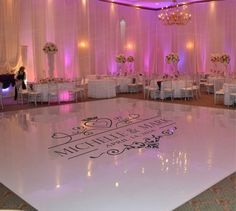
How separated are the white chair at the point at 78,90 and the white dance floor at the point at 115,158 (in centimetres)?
311

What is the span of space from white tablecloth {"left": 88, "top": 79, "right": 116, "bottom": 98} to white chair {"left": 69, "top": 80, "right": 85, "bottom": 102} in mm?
418

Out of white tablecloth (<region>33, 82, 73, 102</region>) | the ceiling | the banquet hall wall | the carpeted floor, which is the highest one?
the ceiling

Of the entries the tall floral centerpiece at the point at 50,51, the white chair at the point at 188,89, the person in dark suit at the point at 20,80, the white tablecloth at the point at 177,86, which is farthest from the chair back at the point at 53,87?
the white chair at the point at 188,89

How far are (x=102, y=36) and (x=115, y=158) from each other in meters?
12.0

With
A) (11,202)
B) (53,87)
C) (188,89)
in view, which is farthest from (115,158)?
(188,89)

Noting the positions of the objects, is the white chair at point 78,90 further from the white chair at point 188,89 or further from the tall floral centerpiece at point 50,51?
Answer: the white chair at point 188,89

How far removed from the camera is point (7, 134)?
7.05 meters

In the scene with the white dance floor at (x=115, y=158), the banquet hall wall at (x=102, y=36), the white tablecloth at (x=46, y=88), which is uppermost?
the banquet hall wall at (x=102, y=36)

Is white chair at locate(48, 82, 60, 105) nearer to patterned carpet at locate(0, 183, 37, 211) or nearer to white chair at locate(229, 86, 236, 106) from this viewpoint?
white chair at locate(229, 86, 236, 106)

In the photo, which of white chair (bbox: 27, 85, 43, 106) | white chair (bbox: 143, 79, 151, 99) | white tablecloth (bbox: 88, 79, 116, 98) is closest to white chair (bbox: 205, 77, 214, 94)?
white chair (bbox: 143, 79, 151, 99)

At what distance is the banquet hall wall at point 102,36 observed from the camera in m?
13.5

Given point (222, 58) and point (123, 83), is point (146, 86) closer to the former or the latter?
point (123, 83)

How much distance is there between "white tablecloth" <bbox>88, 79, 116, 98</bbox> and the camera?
13070 millimetres

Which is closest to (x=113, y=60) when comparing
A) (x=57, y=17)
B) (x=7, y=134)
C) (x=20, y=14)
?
(x=57, y=17)
